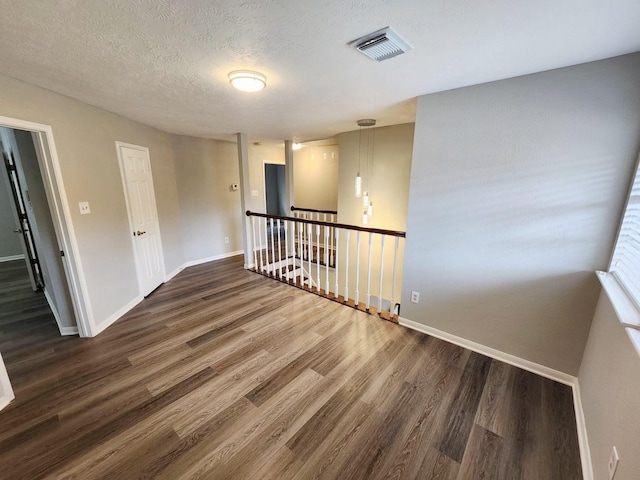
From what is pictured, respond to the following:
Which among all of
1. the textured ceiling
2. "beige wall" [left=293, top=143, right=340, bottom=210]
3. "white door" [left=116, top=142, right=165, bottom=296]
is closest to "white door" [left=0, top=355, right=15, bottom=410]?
"white door" [left=116, top=142, right=165, bottom=296]

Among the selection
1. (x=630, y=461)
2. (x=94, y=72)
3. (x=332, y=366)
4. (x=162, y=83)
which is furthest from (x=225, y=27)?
(x=630, y=461)

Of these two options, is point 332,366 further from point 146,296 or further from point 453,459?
point 146,296

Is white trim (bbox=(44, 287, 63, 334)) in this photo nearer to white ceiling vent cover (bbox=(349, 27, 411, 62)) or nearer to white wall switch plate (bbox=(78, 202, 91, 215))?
white wall switch plate (bbox=(78, 202, 91, 215))

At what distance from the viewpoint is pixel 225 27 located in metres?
1.36

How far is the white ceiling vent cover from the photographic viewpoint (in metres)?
1.39

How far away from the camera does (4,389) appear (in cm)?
175

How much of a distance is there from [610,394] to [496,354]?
100cm

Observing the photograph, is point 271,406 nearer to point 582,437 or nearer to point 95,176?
point 582,437

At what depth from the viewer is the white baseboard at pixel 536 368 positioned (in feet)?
4.69

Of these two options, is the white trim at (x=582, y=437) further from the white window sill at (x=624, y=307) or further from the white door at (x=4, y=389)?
the white door at (x=4, y=389)

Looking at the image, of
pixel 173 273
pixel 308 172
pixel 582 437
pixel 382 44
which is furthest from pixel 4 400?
pixel 308 172

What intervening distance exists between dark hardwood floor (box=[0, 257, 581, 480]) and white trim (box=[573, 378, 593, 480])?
0.03 meters

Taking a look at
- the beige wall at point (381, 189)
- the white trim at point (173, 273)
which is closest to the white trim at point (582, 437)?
the beige wall at point (381, 189)

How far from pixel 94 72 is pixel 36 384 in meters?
2.40
